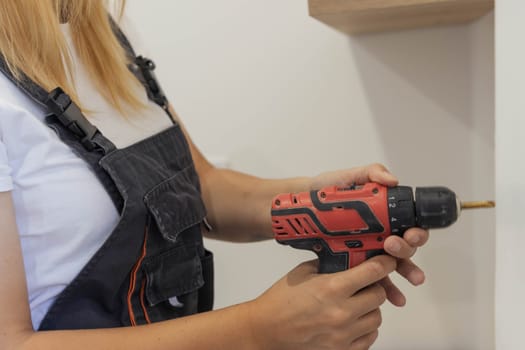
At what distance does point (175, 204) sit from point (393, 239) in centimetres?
28

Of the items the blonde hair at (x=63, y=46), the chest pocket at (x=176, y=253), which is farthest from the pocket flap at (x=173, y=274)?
the blonde hair at (x=63, y=46)

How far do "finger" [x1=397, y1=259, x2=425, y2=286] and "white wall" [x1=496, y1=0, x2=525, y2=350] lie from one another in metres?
0.09

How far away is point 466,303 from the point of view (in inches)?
41.1

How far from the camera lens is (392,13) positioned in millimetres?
787

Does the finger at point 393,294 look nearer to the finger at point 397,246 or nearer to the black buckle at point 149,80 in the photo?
the finger at point 397,246

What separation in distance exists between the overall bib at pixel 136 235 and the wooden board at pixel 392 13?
28cm

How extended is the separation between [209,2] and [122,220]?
1.86 feet

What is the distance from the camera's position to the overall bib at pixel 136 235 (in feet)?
2.05

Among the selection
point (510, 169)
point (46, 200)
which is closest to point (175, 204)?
point (46, 200)

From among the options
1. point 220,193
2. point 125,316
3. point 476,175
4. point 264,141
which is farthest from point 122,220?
point 476,175

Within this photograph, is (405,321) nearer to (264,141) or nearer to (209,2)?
(264,141)

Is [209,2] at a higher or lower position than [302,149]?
higher

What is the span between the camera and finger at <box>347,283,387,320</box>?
58 cm

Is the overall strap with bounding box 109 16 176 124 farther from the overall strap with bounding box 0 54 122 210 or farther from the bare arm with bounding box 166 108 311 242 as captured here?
the overall strap with bounding box 0 54 122 210
